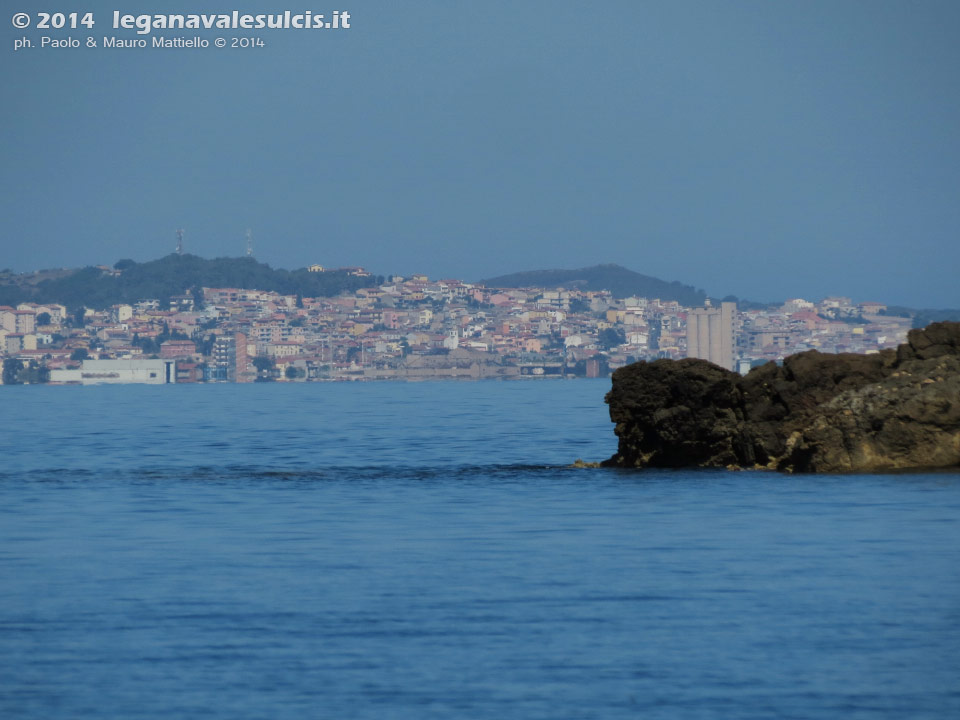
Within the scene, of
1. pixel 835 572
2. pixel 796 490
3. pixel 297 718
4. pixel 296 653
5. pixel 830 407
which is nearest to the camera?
pixel 297 718

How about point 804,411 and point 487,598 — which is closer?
point 487,598

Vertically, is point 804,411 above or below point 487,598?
above

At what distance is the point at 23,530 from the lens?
19.5 metres

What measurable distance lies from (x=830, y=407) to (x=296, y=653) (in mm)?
16188

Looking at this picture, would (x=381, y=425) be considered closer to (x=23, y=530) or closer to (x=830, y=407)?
(x=830, y=407)

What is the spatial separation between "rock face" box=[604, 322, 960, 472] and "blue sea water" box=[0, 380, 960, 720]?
0.96m

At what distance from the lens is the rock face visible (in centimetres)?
2523

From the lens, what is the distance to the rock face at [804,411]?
25234 mm

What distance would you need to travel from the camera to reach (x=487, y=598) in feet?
44.4

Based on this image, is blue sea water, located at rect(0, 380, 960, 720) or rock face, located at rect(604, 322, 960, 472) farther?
rock face, located at rect(604, 322, 960, 472)

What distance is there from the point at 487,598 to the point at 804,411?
14195 mm

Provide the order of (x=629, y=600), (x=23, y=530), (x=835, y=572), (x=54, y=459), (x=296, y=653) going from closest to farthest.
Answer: (x=296, y=653), (x=629, y=600), (x=835, y=572), (x=23, y=530), (x=54, y=459)

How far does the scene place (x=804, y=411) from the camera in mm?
26594

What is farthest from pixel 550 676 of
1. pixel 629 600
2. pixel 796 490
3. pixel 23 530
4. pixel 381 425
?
pixel 381 425
